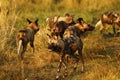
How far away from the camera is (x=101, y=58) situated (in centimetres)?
812

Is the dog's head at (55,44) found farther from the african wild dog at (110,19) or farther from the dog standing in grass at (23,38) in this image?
the african wild dog at (110,19)

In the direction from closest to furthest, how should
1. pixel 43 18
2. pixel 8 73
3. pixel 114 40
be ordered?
pixel 8 73 → pixel 114 40 → pixel 43 18

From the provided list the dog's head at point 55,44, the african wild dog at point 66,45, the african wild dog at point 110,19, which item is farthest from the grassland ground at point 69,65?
the african wild dog at point 110,19

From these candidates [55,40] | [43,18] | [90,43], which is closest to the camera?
[55,40]

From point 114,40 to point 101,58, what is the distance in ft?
7.50

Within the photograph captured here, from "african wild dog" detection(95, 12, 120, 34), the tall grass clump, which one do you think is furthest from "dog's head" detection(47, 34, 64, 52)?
"african wild dog" detection(95, 12, 120, 34)

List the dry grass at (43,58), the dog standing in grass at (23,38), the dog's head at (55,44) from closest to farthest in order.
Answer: the dog's head at (55,44)
the dry grass at (43,58)
the dog standing in grass at (23,38)

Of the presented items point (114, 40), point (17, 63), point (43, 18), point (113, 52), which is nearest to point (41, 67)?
point (17, 63)

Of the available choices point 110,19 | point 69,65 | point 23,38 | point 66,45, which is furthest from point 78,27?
point 110,19

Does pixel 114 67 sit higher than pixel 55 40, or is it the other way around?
pixel 55 40

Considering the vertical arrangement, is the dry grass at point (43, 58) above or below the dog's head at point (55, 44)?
below

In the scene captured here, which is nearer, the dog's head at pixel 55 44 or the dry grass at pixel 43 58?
the dog's head at pixel 55 44

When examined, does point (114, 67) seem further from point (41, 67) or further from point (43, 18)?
point (43, 18)

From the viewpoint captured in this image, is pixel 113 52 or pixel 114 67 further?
pixel 113 52
